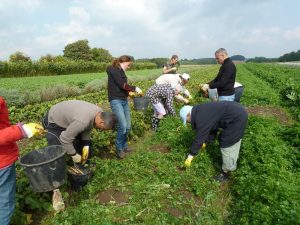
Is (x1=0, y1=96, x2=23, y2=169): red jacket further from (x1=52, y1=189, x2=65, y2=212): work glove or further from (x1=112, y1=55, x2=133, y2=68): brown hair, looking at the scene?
(x1=112, y1=55, x2=133, y2=68): brown hair

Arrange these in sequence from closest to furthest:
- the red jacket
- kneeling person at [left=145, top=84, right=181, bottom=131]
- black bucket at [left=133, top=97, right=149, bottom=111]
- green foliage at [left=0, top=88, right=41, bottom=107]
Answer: the red jacket < kneeling person at [left=145, top=84, right=181, bottom=131] < black bucket at [left=133, top=97, right=149, bottom=111] < green foliage at [left=0, top=88, right=41, bottom=107]

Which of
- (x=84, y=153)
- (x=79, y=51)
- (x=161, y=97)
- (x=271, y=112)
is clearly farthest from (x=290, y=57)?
(x=84, y=153)

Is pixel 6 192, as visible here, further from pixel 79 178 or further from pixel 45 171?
pixel 79 178

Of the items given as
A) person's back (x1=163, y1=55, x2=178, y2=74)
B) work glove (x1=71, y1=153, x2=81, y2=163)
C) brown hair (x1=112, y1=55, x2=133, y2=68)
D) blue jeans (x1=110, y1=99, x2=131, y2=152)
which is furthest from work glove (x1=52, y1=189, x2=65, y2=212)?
person's back (x1=163, y1=55, x2=178, y2=74)

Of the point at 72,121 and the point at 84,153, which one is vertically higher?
the point at 72,121

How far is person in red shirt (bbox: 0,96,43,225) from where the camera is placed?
293 cm

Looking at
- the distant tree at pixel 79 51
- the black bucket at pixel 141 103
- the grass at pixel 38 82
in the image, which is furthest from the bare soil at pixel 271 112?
the distant tree at pixel 79 51

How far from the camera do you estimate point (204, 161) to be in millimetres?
5551

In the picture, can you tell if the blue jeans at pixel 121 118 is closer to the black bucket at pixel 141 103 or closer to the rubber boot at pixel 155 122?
the rubber boot at pixel 155 122

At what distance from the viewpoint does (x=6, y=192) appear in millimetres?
3230

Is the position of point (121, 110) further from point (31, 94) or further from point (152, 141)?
point (31, 94)

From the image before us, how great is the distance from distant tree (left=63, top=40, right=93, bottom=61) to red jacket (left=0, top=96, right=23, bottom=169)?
72303 mm

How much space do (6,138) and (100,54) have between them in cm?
7225

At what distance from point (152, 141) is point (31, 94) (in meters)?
7.93
